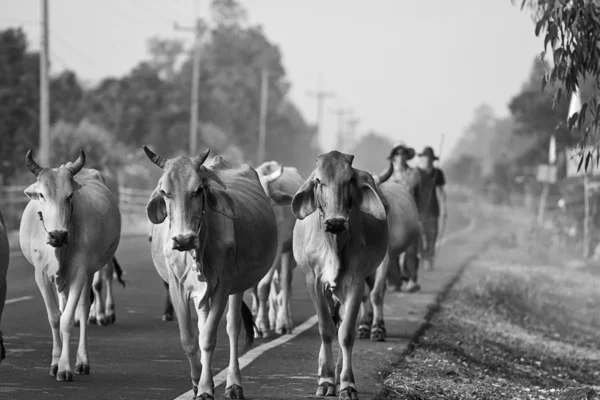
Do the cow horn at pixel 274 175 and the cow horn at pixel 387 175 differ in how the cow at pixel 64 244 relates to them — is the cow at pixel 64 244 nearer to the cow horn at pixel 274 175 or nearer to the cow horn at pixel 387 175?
the cow horn at pixel 274 175

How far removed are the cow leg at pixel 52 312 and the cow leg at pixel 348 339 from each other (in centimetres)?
232

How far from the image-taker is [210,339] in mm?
8852

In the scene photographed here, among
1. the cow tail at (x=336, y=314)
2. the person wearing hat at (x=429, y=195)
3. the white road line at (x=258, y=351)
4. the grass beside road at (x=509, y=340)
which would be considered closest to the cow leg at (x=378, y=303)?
the grass beside road at (x=509, y=340)

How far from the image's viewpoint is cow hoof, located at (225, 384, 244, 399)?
9094 millimetres

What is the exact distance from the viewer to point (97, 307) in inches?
536

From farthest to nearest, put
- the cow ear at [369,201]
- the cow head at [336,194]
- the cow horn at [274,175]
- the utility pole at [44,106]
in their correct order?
the utility pole at [44,106]
the cow horn at [274,175]
the cow ear at [369,201]
the cow head at [336,194]

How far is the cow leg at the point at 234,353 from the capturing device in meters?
9.11

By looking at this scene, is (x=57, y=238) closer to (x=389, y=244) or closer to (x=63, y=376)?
(x=63, y=376)

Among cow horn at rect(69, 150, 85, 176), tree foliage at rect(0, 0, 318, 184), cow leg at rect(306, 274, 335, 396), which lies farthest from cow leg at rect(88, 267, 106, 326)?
tree foliage at rect(0, 0, 318, 184)

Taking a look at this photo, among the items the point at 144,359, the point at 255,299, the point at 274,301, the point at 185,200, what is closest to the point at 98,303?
the point at 255,299

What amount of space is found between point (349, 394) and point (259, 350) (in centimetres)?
274

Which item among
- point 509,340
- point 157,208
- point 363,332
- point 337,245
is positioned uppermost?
point 157,208

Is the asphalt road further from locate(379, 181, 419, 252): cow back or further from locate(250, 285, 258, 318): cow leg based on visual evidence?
locate(379, 181, 419, 252): cow back

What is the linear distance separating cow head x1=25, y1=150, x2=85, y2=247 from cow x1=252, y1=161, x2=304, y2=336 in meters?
3.18
